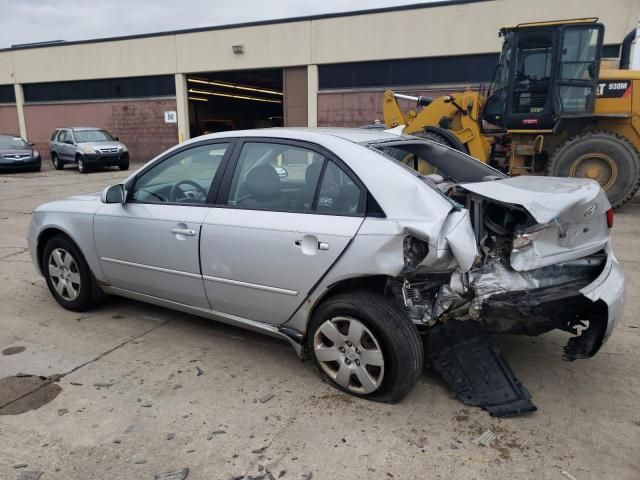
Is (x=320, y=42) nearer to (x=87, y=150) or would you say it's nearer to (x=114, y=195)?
(x=87, y=150)

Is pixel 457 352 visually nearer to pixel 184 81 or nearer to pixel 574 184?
pixel 574 184

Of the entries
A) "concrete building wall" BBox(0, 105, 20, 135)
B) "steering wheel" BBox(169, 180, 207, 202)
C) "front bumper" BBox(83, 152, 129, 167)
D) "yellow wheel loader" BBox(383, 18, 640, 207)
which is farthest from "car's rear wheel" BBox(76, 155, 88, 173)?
"steering wheel" BBox(169, 180, 207, 202)

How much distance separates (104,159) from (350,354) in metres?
17.9

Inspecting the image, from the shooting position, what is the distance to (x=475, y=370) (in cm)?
311

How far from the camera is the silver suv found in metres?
18.3

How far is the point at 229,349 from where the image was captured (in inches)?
147

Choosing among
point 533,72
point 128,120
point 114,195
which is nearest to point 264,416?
point 114,195

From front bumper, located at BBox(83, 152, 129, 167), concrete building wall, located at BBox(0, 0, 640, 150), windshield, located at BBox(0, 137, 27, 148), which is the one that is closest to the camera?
concrete building wall, located at BBox(0, 0, 640, 150)

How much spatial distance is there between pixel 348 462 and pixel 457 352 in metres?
1.10

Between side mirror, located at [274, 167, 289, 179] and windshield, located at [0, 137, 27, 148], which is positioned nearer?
side mirror, located at [274, 167, 289, 179]

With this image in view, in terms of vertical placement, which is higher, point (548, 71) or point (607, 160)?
point (548, 71)

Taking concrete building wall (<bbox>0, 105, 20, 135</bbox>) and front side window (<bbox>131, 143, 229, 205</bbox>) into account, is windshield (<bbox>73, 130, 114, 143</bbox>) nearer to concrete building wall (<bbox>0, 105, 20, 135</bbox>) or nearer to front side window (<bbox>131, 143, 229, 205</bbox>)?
concrete building wall (<bbox>0, 105, 20, 135</bbox>)

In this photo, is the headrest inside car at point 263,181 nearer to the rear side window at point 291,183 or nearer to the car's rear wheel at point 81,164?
the rear side window at point 291,183

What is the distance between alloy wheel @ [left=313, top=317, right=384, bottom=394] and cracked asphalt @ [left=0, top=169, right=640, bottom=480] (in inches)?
4.9
